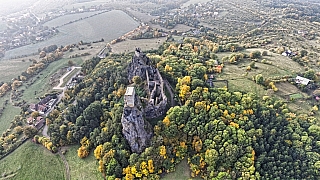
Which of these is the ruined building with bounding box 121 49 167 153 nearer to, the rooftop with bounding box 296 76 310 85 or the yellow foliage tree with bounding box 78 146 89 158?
the yellow foliage tree with bounding box 78 146 89 158

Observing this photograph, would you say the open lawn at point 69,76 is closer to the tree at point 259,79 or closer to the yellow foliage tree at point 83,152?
the yellow foliage tree at point 83,152

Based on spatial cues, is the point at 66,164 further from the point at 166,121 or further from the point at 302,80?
the point at 302,80

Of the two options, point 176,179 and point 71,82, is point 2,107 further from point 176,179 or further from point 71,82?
point 176,179

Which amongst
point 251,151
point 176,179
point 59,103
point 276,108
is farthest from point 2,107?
point 276,108

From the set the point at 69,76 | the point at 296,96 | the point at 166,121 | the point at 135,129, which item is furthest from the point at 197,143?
the point at 69,76

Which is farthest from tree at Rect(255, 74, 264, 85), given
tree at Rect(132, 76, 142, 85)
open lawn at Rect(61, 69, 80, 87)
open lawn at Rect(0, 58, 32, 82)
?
open lawn at Rect(0, 58, 32, 82)

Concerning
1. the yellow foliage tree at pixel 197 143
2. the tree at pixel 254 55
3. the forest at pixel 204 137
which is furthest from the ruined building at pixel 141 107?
the tree at pixel 254 55
